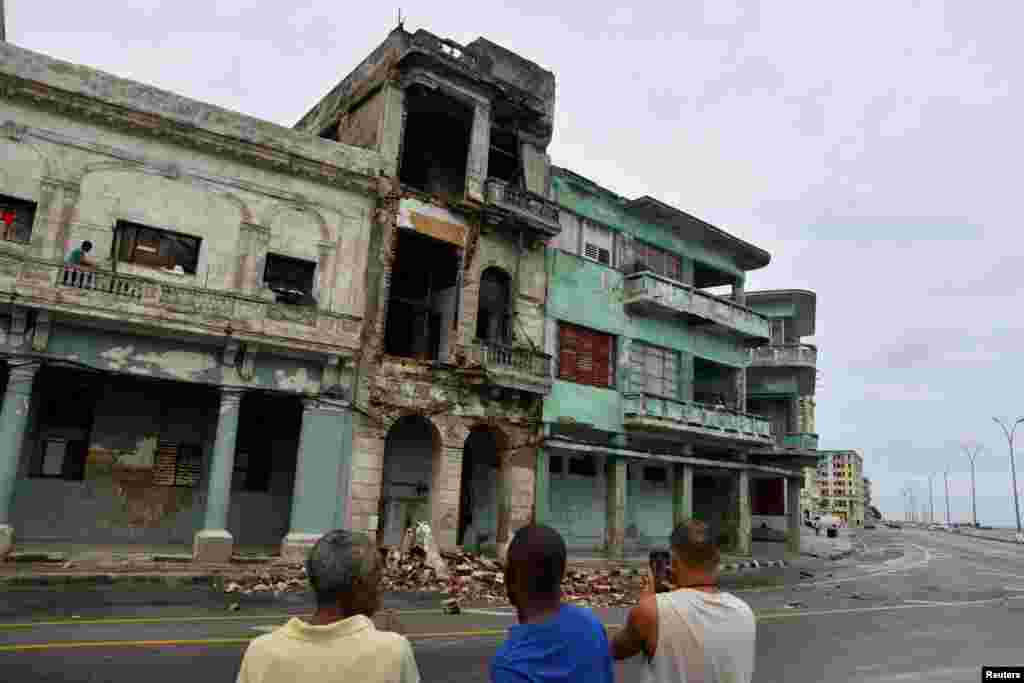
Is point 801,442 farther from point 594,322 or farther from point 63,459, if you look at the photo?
point 63,459

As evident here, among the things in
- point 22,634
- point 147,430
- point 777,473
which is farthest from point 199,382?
point 777,473

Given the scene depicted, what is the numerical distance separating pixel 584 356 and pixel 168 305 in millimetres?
13294

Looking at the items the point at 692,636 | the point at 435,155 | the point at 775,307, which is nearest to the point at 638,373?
the point at 435,155

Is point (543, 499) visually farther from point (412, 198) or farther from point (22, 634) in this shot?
point (22, 634)

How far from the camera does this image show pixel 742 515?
27.7m

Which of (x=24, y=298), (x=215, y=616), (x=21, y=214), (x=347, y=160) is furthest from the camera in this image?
(x=347, y=160)

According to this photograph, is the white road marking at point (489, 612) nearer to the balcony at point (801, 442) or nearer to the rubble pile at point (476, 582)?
the rubble pile at point (476, 582)

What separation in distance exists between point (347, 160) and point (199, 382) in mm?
7245

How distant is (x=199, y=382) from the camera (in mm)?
16203

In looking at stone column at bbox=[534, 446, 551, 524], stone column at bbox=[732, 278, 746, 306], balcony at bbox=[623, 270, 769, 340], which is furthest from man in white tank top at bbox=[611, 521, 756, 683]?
stone column at bbox=[732, 278, 746, 306]

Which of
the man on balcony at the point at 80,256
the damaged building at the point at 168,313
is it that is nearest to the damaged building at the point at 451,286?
the damaged building at the point at 168,313

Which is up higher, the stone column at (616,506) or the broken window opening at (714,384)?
the broken window opening at (714,384)

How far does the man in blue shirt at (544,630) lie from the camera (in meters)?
2.49

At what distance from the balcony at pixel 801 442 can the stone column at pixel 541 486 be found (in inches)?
609
